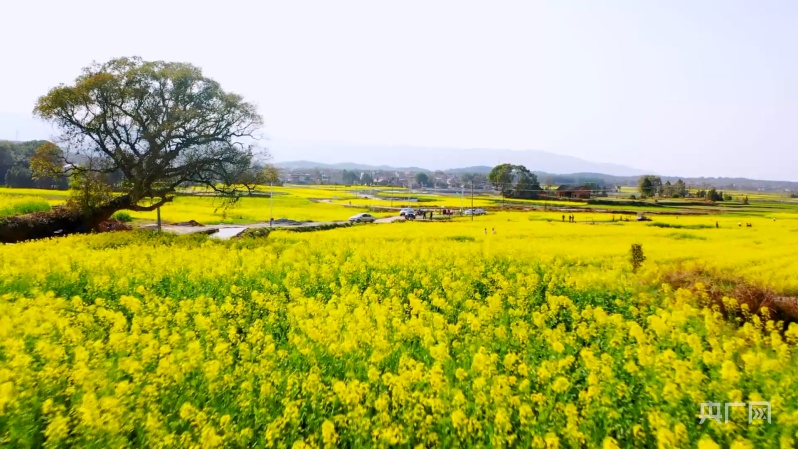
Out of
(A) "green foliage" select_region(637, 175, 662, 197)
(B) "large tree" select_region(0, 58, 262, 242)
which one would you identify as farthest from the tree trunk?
(A) "green foliage" select_region(637, 175, 662, 197)

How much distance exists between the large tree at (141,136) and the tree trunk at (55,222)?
0.04 metres

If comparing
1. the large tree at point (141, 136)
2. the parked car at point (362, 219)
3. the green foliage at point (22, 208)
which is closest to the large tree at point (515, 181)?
the parked car at point (362, 219)

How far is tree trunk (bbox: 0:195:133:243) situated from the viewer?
19.5m

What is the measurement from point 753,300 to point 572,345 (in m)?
6.02

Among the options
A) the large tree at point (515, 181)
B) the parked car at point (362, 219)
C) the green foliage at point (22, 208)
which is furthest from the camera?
the large tree at point (515, 181)

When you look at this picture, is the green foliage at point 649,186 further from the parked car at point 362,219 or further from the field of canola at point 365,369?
the field of canola at point 365,369

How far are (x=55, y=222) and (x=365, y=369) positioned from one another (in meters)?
22.2

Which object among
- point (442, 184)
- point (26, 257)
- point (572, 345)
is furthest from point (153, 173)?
point (442, 184)

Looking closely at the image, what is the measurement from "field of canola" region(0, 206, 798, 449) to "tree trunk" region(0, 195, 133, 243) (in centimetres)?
1138

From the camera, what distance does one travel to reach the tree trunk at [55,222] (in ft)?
63.9

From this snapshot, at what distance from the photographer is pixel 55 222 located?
70.0ft

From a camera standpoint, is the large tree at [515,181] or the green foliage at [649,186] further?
the large tree at [515,181]

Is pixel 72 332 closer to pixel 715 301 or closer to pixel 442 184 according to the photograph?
pixel 715 301

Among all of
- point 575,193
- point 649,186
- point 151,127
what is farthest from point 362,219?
point 649,186
